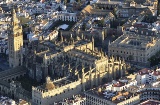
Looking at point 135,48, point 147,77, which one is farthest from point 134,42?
point 147,77

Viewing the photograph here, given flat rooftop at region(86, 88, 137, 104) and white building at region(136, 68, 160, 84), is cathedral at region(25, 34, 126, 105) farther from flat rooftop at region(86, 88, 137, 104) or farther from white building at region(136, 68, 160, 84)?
white building at region(136, 68, 160, 84)

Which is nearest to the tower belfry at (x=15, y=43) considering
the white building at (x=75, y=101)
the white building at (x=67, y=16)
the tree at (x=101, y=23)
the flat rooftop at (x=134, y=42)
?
the flat rooftop at (x=134, y=42)

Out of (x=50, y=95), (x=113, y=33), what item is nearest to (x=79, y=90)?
(x=50, y=95)

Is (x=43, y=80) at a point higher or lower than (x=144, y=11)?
lower

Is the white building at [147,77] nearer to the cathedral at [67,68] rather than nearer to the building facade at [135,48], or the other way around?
the cathedral at [67,68]

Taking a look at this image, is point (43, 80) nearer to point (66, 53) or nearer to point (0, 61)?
point (66, 53)

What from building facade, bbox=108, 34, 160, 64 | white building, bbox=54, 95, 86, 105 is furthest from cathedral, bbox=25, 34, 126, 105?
building facade, bbox=108, 34, 160, 64
